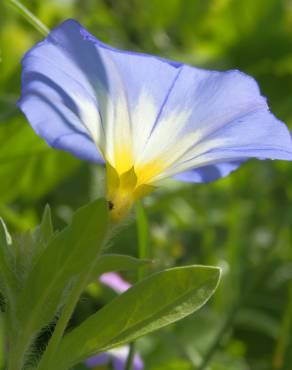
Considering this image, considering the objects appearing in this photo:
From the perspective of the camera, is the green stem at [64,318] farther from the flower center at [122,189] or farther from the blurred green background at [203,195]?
the blurred green background at [203,195]

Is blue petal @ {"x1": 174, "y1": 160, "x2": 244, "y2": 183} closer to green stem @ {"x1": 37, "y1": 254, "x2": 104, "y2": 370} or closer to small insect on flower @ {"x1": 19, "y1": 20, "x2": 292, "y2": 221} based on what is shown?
small insect on flower @ {"x1": 19, "y1": 20, "x2": 292, "y2": 221}

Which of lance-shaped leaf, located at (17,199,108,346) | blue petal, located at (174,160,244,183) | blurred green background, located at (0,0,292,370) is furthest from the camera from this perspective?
blurred green background, located at (0,0,292,370)

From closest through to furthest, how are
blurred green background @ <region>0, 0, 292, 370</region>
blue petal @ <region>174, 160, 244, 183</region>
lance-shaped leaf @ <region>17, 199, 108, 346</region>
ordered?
lance-shaped leaf @ <region>17, 199, 108, 346</region>, blue petal @ <region>174, 160, 244, 183</region>, blurred green background @ <region>0, 0, 292, 370</region>

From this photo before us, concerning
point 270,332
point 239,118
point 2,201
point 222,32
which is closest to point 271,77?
point 222,32

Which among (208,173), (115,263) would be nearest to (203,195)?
(208,173)

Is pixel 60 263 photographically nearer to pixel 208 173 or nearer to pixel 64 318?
pixel 64 318

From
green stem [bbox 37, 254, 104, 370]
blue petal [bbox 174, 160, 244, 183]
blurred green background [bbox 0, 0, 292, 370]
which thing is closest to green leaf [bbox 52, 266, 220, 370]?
green stem [bbox 37, 254, 104, 370]

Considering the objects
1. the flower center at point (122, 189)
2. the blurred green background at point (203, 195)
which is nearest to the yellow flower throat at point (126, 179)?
the flower center at point (122, 189)

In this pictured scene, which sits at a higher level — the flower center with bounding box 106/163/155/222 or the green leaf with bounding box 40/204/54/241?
the flower center with bounding box 106/163/155/222

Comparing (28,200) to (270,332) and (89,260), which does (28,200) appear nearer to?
(270,332)
